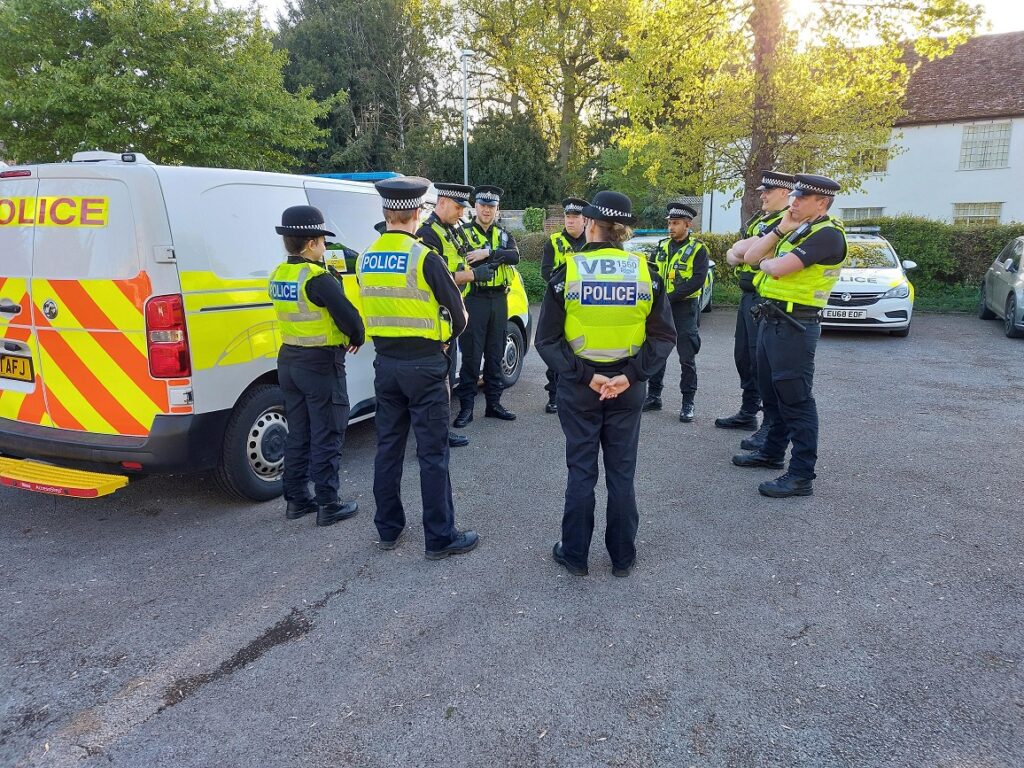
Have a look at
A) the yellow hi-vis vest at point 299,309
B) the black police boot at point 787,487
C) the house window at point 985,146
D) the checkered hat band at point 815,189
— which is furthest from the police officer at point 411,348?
the house window at point 985,146

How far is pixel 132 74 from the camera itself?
14.5 m

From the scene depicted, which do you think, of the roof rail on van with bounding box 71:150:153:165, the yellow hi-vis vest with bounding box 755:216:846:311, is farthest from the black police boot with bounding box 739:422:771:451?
the roof rail on van with bounding box 71:150:153:165

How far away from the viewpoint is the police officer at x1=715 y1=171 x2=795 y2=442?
17.1ft

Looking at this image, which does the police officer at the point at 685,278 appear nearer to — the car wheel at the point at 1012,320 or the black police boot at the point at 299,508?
the black police boot at the point at 299,508

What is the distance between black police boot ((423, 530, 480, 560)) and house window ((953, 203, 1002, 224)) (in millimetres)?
25672

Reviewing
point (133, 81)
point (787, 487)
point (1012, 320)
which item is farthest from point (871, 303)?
point (133, 81)

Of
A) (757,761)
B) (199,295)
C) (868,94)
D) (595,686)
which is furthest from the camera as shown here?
(868,94)

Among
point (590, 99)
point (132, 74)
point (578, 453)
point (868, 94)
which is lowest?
point (578, 453)

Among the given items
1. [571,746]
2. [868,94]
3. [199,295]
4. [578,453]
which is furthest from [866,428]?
[868,94]

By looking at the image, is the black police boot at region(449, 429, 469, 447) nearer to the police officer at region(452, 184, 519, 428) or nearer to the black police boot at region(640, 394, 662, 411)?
the police officer at region(452, 184, 519, 428)

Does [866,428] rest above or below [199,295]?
below

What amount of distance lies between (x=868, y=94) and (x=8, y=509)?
15000mm

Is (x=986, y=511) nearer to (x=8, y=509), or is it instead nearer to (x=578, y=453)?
(x=578, y=453)

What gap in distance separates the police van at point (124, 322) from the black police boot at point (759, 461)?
11.6 ft
